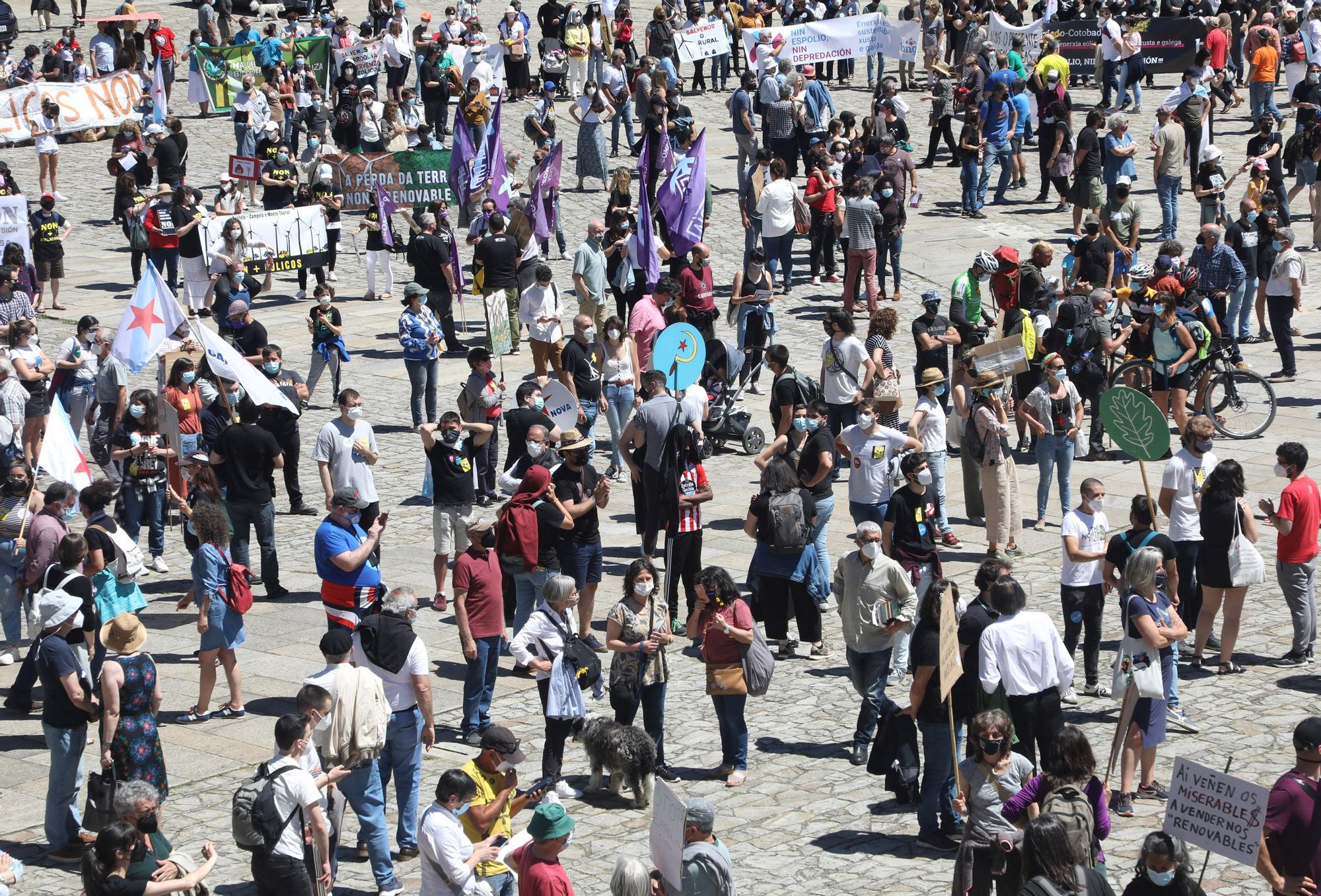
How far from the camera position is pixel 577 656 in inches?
441

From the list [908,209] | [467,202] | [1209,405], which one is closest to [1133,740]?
[1209,405]

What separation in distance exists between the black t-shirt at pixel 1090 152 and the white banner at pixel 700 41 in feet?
35.1

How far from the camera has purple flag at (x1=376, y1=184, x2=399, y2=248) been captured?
24.0 m

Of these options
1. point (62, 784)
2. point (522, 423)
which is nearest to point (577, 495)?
point (522, 423)

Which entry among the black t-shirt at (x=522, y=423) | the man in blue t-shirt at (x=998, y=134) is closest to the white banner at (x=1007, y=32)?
the man in blue t-shirt at (x=998, y=134)

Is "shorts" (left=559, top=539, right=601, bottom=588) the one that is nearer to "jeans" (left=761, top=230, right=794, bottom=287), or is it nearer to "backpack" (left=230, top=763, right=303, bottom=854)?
"backpack" (left=230, top=763, right=303, bottom=854)

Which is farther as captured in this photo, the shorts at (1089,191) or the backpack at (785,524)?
the shorts at (1089,191)

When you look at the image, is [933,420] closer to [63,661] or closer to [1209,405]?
[1209,405]

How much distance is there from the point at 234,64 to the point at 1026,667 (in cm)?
2753

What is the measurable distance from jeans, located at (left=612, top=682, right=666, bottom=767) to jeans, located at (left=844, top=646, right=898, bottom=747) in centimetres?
120

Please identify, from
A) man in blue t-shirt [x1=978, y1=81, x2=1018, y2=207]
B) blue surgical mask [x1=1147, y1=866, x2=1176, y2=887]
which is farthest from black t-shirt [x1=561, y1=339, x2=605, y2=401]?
man in blue t-shirt [x1=978, y1=81, x2=1018, y2=207]

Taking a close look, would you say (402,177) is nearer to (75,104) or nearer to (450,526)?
(450,526)

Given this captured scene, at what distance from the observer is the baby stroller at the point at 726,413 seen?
18.6 metres

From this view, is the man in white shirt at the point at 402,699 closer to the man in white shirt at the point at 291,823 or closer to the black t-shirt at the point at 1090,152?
the man in white shirt at the point at 291,823
